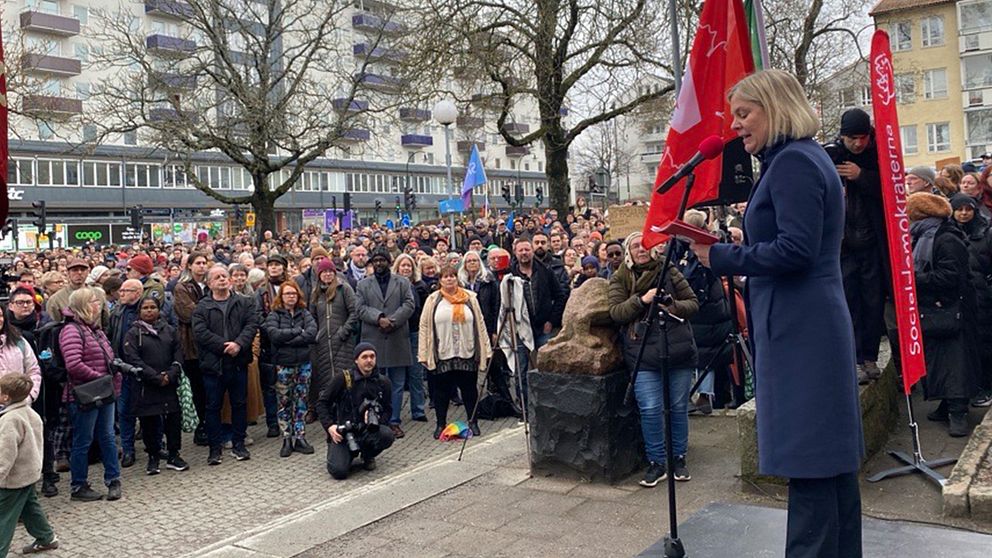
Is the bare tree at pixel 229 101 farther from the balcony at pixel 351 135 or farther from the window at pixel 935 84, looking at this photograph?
the window at pixel 935 84

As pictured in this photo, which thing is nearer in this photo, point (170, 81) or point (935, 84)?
point (170, 81)

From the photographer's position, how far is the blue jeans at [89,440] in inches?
289

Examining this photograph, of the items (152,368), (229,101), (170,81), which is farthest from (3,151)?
(229,101)

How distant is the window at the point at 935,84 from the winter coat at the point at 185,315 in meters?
58.6

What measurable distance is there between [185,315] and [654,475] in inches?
212

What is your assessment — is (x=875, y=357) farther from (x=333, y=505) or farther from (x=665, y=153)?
(x=333, y=505)

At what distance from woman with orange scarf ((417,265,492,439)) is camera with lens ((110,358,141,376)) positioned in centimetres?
287

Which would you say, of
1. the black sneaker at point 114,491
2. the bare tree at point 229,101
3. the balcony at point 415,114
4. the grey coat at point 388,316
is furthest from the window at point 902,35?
the black sneaker at point 114,491

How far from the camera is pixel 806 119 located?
3207 millimetres

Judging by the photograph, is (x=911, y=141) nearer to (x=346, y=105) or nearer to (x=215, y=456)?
(x=346, y=105)

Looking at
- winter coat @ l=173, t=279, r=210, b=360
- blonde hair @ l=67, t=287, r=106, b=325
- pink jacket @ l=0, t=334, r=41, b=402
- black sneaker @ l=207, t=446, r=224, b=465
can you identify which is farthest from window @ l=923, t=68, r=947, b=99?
pink jacket @ l=0, t=334, r=41, b=402

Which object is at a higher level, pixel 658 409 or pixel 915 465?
pixel 658 409

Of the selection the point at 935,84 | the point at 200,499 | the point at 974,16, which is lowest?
the point at 200,499

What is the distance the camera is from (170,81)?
27672 millimetres
